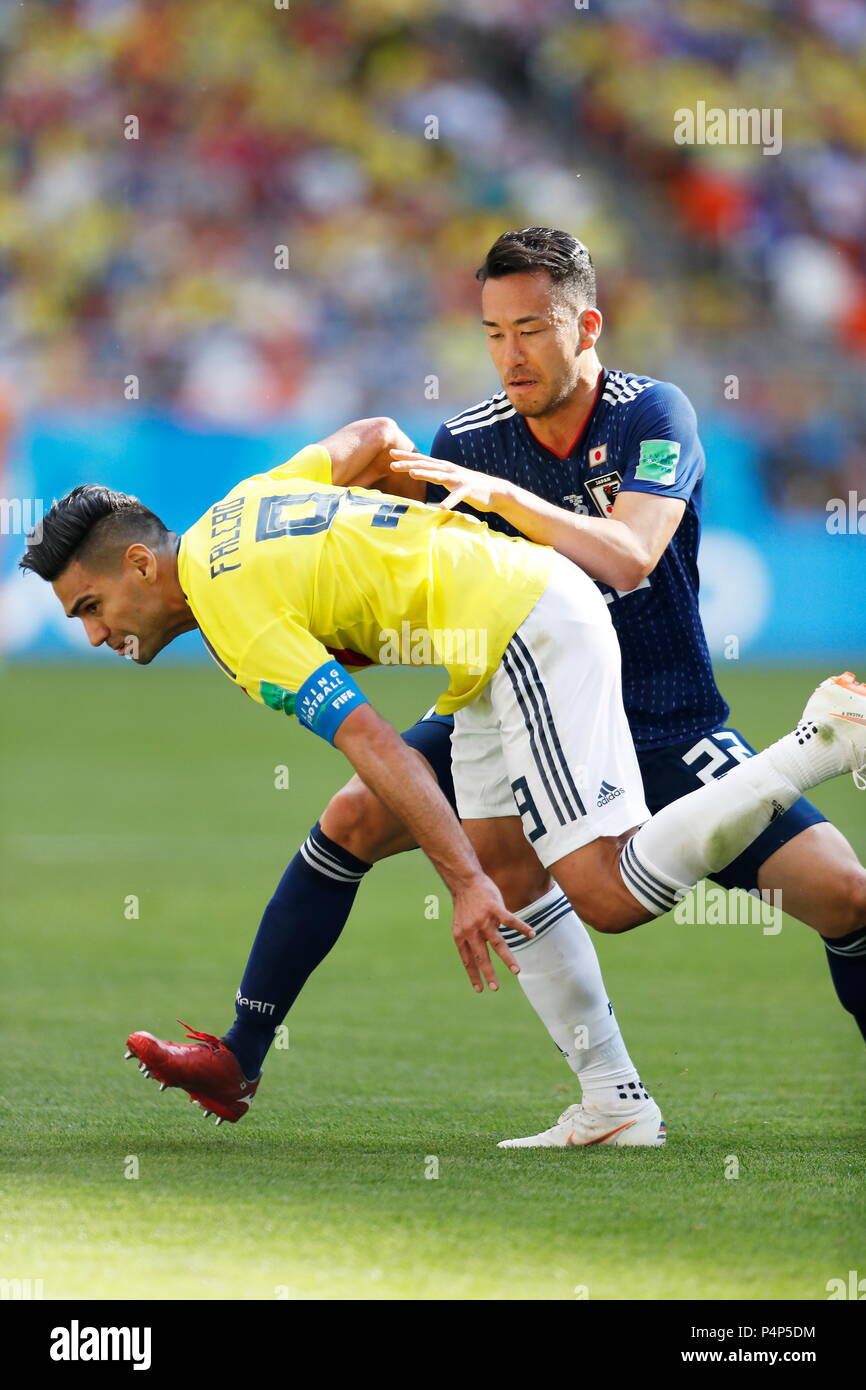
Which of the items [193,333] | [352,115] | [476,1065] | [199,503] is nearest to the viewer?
[476,1065]

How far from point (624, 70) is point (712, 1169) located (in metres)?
16.4

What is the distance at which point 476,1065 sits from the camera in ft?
15.4

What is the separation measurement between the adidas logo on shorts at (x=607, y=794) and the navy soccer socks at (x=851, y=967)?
580 mm

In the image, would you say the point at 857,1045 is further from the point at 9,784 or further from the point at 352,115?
the point at 352,115

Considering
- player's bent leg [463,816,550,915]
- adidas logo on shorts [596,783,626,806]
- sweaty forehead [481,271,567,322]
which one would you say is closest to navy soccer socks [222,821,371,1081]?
player's bent leg [463,816,550,915]

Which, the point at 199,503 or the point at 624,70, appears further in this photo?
the point at 624,70

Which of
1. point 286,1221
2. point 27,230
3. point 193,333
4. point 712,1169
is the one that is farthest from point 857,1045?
point 27,230

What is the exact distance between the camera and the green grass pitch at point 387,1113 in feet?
9.25

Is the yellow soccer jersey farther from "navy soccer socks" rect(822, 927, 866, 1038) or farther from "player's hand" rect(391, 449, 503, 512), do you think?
"navy soccer socks" rect(822, 927, 866, 1038)

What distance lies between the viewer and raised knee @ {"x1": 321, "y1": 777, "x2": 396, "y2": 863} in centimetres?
394

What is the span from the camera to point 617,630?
4.03 metres

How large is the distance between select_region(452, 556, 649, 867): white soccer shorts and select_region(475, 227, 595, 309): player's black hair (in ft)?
2.16

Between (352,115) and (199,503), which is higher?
(352,115)

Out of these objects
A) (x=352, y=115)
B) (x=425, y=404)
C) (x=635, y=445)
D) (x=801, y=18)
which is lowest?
(x=635, y=445)
